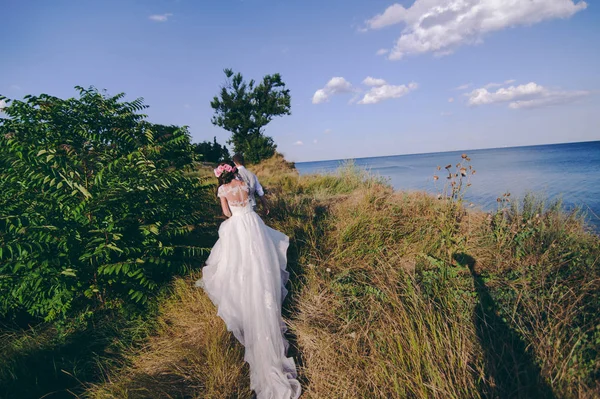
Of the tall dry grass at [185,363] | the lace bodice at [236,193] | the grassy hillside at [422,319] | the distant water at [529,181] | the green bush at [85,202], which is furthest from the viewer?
the distant water at [529,181]

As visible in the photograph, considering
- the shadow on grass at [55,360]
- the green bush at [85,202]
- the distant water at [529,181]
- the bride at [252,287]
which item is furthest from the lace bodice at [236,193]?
the distant water at [529,181]

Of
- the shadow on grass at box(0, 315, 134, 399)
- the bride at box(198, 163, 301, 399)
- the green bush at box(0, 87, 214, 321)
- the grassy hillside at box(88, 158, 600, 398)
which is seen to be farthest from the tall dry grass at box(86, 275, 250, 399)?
the green bush at box(0, 87, 214, 321)

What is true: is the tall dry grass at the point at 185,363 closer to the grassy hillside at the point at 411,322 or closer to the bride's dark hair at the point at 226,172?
the grassy hillside at the point at 411,322

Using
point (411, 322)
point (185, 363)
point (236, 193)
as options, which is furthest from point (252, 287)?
point (411, 322)

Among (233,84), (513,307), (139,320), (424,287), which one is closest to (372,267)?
(424,287)

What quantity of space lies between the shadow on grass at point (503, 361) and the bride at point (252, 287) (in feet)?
5.91

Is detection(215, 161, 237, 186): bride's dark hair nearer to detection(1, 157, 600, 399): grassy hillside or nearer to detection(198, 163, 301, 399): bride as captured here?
detection(198, 163, 301, 399): bride

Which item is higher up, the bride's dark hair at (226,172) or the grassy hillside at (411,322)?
the bride's dark hair at (226,172)

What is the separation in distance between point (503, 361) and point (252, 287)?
8.78 ft

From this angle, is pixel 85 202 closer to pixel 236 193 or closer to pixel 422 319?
pixel 236 193

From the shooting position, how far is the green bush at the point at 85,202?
132 inches

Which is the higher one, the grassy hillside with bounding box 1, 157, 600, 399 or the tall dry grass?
the grassy hillside with bounding box 1, 157, 600, 399

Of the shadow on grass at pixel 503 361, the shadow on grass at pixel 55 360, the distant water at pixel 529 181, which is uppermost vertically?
the distant water at pixel 529 181

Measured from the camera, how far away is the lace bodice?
13.9 ft
